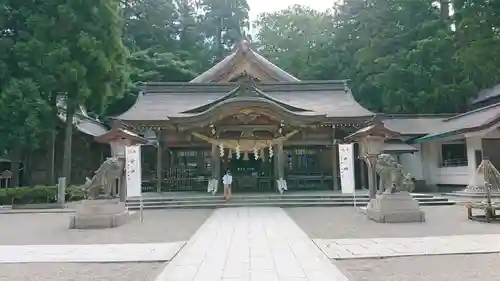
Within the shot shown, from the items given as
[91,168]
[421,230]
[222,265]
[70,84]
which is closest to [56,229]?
[222,265]

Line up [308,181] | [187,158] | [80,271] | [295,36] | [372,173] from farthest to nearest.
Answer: [295,36] < [187,158] < [308,181] < [372,173] < [80,271]

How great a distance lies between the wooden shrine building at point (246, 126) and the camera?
1680 centimetres

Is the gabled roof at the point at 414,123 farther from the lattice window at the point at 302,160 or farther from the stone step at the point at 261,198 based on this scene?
the stone step at the point at 261,198

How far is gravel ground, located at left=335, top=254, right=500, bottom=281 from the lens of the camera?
494 cm

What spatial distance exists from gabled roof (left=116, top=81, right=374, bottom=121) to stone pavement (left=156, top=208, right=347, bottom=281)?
9.41m

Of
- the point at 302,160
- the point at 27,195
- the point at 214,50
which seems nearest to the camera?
the point at 27,195

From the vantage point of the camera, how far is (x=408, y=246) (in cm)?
688

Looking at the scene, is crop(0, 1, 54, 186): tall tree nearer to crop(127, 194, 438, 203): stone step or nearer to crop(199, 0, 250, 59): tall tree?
crop(127, 194, 438, 203): stone step

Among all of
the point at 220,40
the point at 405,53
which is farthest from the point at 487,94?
the point at 220,40

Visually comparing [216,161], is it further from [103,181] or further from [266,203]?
[103,181]

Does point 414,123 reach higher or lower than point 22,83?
lower

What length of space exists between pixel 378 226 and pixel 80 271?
6.37 meters

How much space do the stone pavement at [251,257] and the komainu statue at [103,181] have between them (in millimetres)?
2728

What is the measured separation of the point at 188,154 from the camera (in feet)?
66.7
